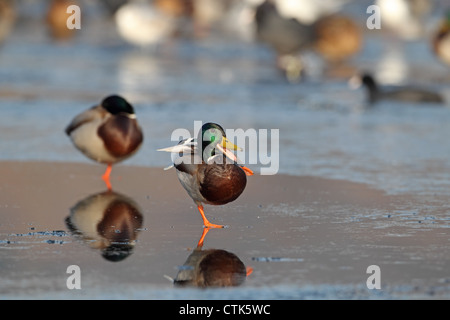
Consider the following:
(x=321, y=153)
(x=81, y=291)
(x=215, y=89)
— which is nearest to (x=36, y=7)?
(x=215, y=89)

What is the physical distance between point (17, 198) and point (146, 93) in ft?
21.7

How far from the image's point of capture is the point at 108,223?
22.0 ft

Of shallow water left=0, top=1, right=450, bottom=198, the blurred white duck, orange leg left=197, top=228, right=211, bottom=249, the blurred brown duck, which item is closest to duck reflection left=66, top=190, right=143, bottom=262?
orange leg left=197, top=228, right=211, bottom=249

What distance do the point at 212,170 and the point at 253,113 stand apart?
586 cm

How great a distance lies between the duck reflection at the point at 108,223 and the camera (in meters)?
6.01

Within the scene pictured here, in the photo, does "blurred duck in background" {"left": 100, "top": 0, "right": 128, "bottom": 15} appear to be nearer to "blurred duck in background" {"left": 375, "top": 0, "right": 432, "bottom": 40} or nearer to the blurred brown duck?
"blurred duck in background" {"left": 375, "top": 0, "right": 432, "bottom": 40}

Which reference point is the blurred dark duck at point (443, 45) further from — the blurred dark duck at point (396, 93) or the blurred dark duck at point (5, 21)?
the blurred dark duck at point (5, 21)

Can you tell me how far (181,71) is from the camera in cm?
1684

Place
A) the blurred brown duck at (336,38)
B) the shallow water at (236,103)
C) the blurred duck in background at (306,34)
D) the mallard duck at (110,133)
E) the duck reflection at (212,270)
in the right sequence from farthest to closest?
1. the blurred duck in background at (306,34)
2. the blurred brown duck at (336,38)
3. the shallow water at (236,103)
4. the mallard duck at (110,133)
5. the duck reflection at (212,270)

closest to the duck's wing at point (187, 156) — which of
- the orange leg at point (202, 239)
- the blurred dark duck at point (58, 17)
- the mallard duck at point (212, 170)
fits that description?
the mallard duck at point (212, 170)

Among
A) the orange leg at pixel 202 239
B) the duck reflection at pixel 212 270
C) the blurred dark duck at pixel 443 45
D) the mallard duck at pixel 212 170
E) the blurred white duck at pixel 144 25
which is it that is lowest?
the duck reflection at pixel 212 270

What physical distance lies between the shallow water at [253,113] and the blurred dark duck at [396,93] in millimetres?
143

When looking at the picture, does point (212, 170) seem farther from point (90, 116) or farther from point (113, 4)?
point (113, 4)

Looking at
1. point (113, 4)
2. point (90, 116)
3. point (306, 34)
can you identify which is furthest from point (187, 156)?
point (113, 4)
